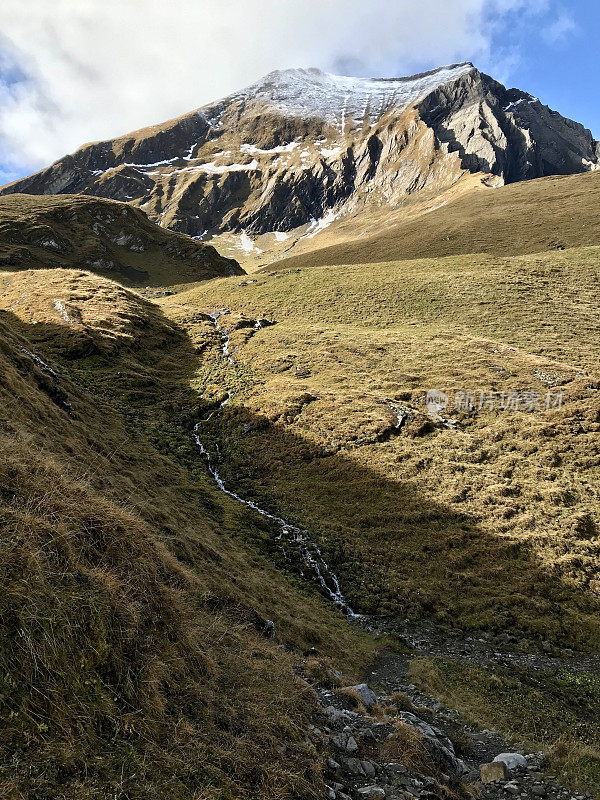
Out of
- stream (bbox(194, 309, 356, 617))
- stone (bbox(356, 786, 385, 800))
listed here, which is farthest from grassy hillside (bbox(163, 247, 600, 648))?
stone (bbox(356, 786, 385, 800))

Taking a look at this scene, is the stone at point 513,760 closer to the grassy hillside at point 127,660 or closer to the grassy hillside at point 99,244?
the grassy hillside at point 127,660

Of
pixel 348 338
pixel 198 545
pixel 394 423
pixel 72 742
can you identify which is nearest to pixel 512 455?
Result: pixel 394 423

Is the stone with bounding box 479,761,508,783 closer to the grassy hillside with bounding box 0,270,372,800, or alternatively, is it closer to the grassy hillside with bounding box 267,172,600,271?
the grassy hillside with bounding box 0,270,372,800

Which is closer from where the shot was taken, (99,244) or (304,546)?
(304,546)

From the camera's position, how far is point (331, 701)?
9648 millimetres

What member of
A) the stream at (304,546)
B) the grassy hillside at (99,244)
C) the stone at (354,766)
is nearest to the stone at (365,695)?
the stone at (354,766)

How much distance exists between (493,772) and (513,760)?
36.5 inches

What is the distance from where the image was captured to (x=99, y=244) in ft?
405

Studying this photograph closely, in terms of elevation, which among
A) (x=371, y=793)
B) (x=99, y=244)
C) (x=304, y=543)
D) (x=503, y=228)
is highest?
(x=503, y=228)

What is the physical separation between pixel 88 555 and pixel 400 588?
1818 cm

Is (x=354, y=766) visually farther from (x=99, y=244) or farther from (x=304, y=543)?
(x=99, y=244)

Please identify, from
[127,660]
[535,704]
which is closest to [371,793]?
[127,660]

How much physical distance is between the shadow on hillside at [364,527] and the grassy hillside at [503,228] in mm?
68852

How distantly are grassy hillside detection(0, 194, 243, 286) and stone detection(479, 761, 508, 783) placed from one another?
120 meters
